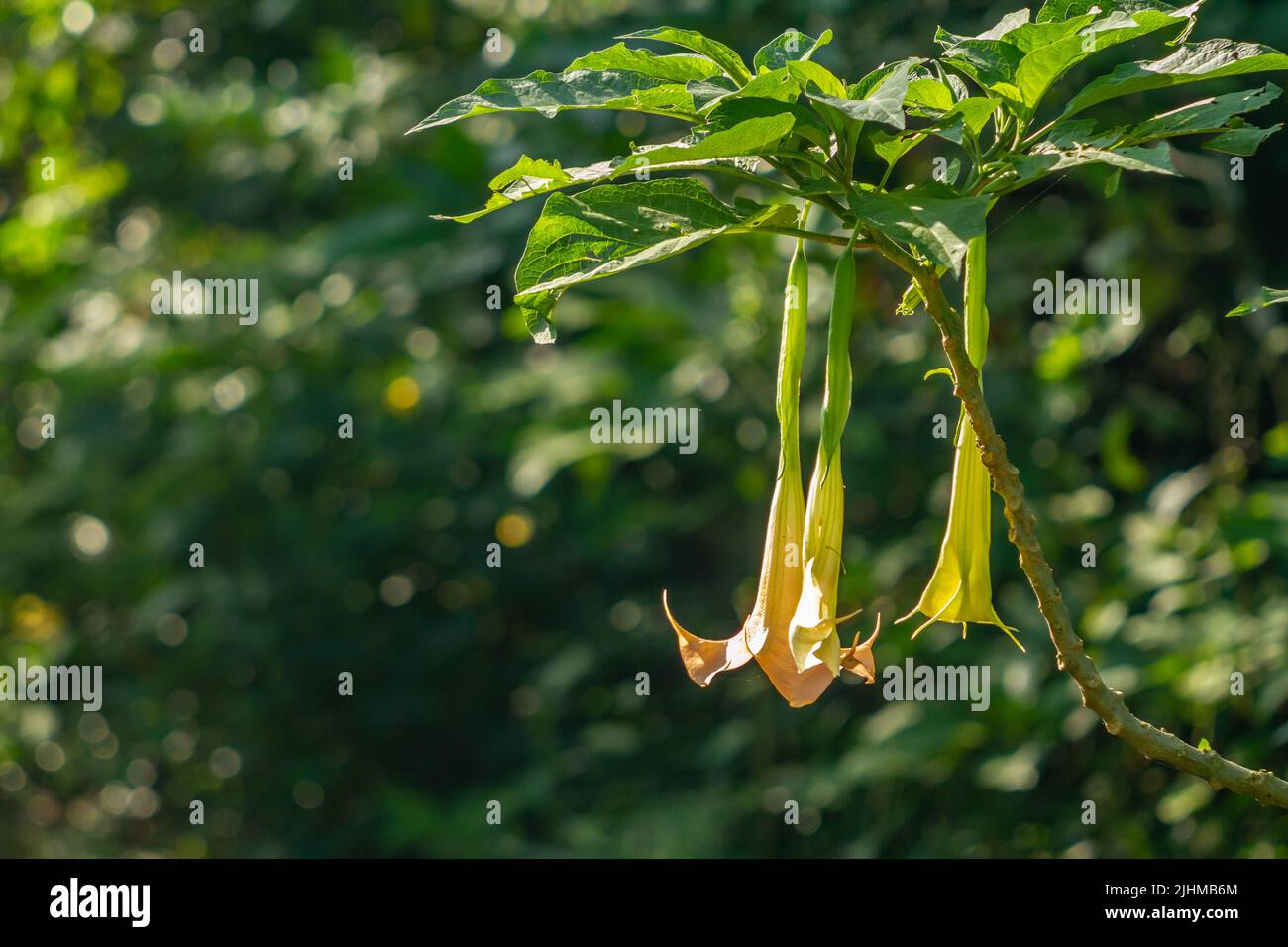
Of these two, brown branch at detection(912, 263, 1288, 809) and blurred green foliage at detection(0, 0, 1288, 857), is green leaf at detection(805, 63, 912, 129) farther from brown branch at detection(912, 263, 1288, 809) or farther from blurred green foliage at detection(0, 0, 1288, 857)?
blurred green foliage at detection(0, 0, 1288, 857)

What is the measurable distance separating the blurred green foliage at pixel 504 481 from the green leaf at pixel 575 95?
1.45 meters

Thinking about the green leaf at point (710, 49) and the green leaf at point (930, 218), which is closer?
the green leaf at point (930, 218)

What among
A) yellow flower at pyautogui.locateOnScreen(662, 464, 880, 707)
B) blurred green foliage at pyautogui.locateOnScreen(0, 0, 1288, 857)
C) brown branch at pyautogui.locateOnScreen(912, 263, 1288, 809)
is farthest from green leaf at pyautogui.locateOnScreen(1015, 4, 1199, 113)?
blurred green foliage at pyautogui.locateOnScreen(0, 0, 1288, 857)

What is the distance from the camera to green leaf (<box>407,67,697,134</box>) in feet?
2.45

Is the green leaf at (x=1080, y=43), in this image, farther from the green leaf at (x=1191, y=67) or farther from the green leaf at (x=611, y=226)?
the green leaf at (x=611, y=226)

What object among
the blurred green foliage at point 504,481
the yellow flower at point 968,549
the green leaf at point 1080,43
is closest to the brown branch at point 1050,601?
the yellow flower at point 968,549

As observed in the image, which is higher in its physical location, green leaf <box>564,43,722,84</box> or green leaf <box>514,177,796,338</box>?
green leaf <box>564,43,722,84</box>

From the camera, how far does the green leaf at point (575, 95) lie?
0.75m

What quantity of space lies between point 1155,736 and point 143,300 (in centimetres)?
320

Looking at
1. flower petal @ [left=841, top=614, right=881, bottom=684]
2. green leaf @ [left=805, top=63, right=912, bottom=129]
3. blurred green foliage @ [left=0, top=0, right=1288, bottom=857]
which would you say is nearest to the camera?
green leaf @ [left=805, top=63, right=912, bottom=129]

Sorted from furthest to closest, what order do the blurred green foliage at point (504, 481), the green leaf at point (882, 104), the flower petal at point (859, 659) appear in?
the blurred green foliage at point (504, 481)
the flower petal at point (859, 659)
the green leaf at point (882, 104)

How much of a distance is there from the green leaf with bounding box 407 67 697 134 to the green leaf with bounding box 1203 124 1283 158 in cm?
33

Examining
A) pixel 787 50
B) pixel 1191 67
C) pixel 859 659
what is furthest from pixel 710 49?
pixel 859 659
